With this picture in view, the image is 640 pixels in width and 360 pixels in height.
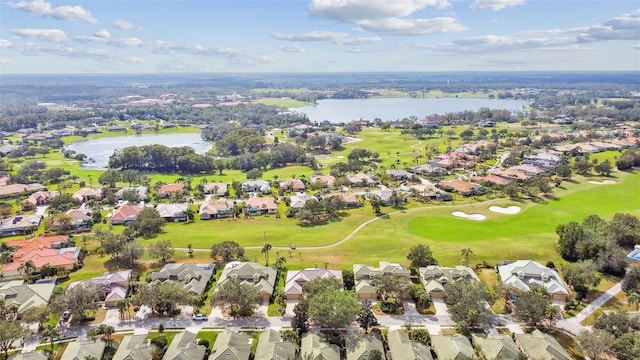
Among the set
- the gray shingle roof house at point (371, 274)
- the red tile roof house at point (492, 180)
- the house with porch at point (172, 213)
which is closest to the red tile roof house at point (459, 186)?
the red tile roof house at point (492, 180)

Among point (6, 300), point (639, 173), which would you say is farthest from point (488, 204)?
point (6, 300)

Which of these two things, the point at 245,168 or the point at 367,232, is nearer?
the point at 367,232

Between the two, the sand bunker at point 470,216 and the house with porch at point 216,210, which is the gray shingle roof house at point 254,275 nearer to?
the house with porch at point 216,210

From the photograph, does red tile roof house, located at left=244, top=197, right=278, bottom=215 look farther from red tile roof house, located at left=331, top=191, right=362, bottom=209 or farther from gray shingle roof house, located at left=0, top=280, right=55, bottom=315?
gray shingle roof house, located at left=0, top=280, right=55, bottom=315

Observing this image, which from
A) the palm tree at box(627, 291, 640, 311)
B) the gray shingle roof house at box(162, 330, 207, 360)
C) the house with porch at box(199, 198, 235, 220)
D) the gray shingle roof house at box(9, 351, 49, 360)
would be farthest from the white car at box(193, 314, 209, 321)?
the palm tree at box(627, 291, 640, 311)

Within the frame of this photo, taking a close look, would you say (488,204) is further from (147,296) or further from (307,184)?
(147,296)

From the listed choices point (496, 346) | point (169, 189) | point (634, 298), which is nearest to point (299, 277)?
point (496, 346)
